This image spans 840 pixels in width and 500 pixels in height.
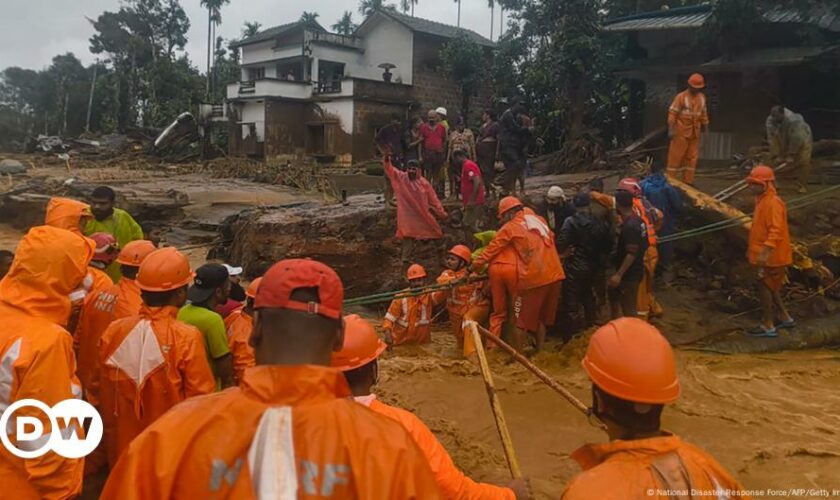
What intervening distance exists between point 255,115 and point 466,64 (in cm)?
1038

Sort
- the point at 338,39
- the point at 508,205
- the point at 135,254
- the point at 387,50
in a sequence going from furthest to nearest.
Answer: the point at 338,39 → the point at 387,50 → the point at 508,205 → the point at 135,254

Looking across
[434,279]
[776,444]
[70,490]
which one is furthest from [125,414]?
[434,279]

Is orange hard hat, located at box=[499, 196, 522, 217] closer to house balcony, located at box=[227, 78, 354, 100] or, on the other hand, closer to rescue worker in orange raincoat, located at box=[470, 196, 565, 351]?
rescue worker in orange raincoat, located at box=[470, 196, 565, 351]

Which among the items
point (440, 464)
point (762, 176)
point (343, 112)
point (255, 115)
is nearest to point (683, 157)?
point (762, 176)

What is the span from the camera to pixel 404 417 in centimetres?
213

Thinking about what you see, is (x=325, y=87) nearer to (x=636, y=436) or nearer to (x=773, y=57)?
(x=773, y=57)

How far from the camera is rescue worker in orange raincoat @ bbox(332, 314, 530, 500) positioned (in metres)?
2.12

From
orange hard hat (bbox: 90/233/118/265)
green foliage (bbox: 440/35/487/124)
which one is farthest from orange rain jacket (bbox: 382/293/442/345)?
green foliage (bbox: 440/35/487/124)

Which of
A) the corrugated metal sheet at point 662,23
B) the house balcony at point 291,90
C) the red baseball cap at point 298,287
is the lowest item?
the red baseball cap at point 298,287

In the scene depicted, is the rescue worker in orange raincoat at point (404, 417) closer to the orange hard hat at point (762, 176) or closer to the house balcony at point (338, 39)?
the orange hard hat at point (762, 176)

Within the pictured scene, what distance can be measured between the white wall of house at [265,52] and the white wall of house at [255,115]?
3.98 m

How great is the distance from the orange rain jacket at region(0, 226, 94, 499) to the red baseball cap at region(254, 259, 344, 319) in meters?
1.29

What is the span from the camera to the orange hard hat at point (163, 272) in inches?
121

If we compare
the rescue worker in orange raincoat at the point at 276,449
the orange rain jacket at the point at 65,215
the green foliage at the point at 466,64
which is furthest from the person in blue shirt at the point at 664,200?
the green foliage at the point at 466,64
